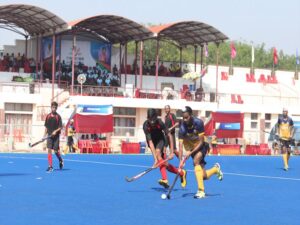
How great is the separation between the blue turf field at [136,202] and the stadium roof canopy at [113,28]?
33.5 metres

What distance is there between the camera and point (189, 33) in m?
60.1

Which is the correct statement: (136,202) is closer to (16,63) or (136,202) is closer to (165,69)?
(16,63)

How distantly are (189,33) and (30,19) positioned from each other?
12.5 m

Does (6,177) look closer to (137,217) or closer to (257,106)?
(137,217)

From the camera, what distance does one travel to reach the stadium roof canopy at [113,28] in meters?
53.8

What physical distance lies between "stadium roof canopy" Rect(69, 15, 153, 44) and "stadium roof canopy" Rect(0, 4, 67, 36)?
4.24 ft

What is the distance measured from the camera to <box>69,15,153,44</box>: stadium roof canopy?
5384cm

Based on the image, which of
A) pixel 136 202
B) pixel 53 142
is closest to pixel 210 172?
pixel 136 202

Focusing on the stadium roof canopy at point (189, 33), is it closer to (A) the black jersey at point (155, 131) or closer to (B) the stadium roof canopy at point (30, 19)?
(B) the stadium roof canopy at point (30, 19)

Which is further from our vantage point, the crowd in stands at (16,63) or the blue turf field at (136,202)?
the crowd in stands at (16,63)

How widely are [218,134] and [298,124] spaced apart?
8313 mm

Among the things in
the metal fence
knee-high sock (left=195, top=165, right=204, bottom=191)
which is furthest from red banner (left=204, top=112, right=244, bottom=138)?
knee-high sock (left=195, top=165, right=204, bottom=191)

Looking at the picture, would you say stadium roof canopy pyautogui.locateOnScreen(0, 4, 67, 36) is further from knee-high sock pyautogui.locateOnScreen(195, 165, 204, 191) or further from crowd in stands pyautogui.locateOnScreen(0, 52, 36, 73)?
knee-high sock pyautogui.locateOnScreen(195, 165, 204, 191)

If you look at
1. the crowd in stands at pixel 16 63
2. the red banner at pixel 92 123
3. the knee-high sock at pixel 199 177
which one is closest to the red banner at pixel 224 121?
the red banner at pixel 92 123
